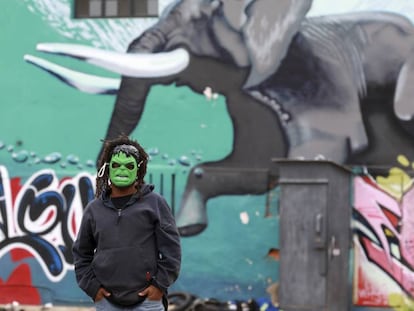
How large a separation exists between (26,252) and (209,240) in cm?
219

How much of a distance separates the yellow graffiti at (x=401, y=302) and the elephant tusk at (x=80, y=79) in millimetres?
3881

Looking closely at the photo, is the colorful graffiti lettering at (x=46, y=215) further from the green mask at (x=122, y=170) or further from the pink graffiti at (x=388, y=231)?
the green mask at (x=122, y=170)

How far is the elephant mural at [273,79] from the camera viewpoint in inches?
389

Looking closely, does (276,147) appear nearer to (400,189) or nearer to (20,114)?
(400,189)

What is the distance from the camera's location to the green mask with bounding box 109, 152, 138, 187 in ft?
16.9

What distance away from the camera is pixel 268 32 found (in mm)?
10109

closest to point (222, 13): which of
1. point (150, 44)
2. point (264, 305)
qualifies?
point (150, 44)

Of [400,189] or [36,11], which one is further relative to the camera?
[36,11]

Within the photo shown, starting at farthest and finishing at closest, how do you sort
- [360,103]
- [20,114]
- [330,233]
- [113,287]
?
[20,114], [360,103], [330,233], [113,287]

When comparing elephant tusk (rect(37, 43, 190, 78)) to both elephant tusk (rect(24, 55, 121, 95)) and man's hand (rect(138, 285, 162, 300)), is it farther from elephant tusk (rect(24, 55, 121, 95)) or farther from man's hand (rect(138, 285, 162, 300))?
man's hand (rect(138, 285, 162, 300))

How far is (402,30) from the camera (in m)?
9.84

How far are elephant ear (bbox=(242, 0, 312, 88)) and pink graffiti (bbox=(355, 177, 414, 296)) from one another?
171 cm

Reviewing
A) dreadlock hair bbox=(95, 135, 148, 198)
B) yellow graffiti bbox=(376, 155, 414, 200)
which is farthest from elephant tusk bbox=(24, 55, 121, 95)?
dreadlock hair bbox=(95, 135, 148, 198)

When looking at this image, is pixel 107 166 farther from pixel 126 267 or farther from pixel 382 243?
pixel 382 243
